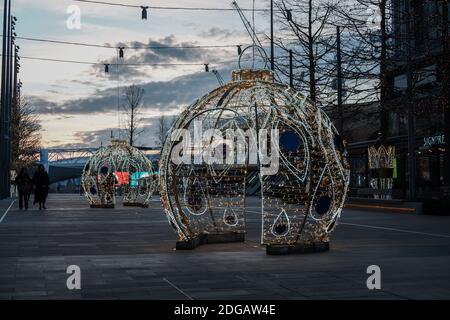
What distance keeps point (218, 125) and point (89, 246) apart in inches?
154

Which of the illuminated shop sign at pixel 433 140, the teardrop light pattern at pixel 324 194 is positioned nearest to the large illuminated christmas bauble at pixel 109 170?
the illuminated shop sign at pixel 433 140

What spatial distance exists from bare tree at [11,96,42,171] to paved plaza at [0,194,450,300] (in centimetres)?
4569

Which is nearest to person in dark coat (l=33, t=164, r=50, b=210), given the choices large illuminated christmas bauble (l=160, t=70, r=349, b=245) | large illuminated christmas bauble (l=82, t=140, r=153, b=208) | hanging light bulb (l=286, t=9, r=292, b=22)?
large illuminated christmas bauble (l=82, t=140, r=153, b=208)

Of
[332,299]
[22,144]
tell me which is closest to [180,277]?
[332,299]

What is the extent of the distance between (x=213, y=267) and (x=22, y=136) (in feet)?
195

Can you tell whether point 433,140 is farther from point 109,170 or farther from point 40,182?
point 40,182

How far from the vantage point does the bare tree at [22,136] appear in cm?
5884

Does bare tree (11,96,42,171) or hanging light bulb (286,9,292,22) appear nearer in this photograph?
hanging light bulb (286,9,292,22)

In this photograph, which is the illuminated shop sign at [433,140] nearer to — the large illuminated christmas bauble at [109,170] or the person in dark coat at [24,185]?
the large illuminated christmas bauble at [109,170]

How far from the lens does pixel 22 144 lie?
67188mm

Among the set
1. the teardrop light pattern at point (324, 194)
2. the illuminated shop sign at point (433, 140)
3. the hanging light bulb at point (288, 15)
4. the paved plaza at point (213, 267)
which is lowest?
the paved plaza at point (213, 267)

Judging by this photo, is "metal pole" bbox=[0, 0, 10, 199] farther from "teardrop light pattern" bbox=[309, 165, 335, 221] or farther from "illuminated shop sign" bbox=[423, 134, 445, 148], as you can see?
"teardrop light pattern" bbox=[309, 165, 335, 221]

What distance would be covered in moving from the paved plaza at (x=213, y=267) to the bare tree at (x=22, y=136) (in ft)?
150

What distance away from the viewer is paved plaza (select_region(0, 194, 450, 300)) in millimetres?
7133
